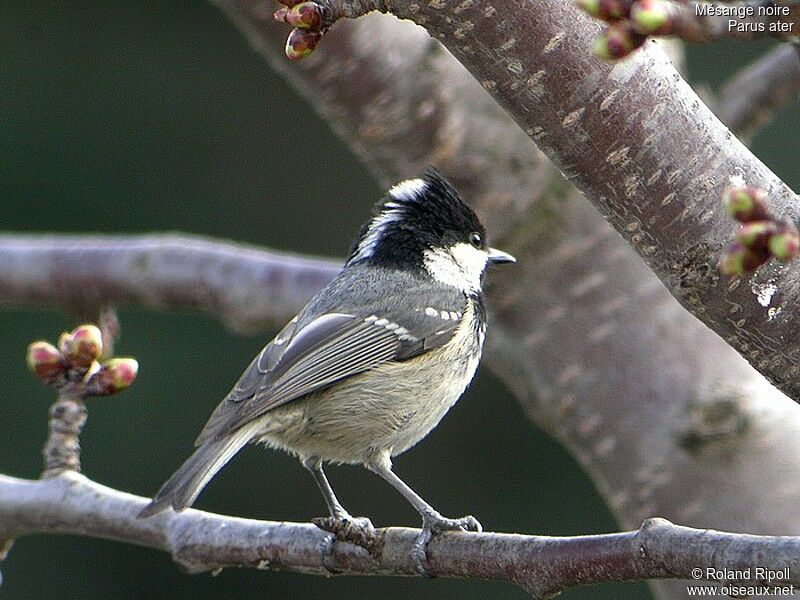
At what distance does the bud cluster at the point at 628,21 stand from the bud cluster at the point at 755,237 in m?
0.16

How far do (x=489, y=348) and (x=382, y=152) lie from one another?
48cm

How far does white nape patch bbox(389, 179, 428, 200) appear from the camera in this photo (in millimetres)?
2586

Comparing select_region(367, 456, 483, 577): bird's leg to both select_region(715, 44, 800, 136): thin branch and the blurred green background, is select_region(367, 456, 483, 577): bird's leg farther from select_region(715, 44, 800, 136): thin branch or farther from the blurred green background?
the blurred green background

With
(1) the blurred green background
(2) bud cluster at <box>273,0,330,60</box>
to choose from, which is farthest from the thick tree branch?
(1) the blurred green background

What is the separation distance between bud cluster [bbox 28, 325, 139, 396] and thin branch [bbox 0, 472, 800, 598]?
0.17 meters

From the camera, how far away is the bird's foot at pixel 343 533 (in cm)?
181

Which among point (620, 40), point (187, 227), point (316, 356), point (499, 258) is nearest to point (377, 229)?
point (499, 258)

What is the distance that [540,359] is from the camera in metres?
2.53

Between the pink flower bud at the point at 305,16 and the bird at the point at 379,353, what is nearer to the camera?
the pink flower bud at the point at 305,16

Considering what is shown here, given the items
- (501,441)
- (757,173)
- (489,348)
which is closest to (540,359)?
(489,348)

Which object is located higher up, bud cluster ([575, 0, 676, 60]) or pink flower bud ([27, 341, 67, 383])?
bud cluster ([575, 0, 676, 60])

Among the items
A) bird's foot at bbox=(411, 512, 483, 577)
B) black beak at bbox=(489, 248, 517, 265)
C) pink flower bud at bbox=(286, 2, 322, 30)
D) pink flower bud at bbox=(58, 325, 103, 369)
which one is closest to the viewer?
pink flower bud at bbox=(286, 2, 322, 30)

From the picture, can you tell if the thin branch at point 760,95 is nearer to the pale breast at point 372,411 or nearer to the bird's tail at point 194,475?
the pale breast at point 372,411

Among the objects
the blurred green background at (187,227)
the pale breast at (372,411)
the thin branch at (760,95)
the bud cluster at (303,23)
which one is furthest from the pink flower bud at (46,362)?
the blurred green background at (187,227)
